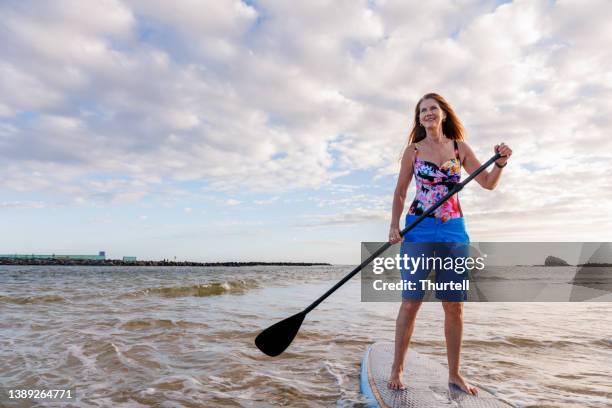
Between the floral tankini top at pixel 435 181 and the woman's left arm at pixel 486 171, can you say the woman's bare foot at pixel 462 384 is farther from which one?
the woman's left arm at pixel 486 171

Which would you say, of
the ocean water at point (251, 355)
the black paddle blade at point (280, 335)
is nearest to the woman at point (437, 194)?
the ocean water at point (251, 355)

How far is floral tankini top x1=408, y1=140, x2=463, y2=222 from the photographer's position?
3.32 meters

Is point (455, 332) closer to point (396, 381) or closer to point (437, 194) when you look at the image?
point (396, 381)

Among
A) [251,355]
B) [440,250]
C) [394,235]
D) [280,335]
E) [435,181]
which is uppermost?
[435,181]

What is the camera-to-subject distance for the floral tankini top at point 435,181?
3324 millimetres

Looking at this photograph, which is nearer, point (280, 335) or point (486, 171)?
point (486, 171)

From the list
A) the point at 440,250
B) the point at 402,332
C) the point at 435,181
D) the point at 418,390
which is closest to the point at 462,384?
the point at 418,390

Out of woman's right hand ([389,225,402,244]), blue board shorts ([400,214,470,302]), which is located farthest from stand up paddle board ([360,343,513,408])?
woman's right hand ([389,225,402,244])

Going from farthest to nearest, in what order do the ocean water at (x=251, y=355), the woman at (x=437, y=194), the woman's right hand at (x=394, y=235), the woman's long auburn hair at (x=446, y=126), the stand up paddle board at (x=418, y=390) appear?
the ocean water at (x=251, y=355) → the woman's long auburn hair at (x=446, y=126) → the woman's right hand at (x=394, y=235) → the woman at (x=437, y=194) → the stand up paddle board at (x=418, y=390)

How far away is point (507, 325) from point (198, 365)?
5641 mm

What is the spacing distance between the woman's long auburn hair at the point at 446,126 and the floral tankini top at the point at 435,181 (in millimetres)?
142

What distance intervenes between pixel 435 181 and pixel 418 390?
64.9 inches

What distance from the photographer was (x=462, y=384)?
3.40 m

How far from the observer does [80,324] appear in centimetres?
702
